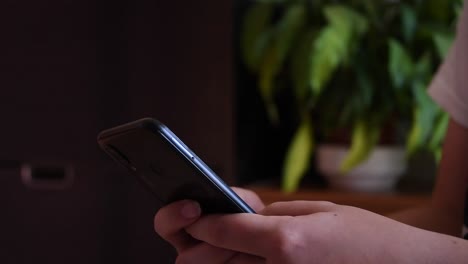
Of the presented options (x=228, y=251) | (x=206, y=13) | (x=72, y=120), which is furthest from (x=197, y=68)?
(x=228, y=251)

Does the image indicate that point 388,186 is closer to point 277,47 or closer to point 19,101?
point 277,47

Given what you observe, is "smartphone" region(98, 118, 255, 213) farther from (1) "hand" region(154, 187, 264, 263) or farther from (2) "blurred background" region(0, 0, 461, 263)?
(2) "blurred background" region(0, 0, 461, 263)

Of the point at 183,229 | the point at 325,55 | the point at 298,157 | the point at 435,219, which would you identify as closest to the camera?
the point at 183,229

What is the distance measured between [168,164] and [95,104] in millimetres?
782

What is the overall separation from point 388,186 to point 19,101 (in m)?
0.77

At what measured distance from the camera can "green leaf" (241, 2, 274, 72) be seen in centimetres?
115

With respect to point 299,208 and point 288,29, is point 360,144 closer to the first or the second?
point 288,29

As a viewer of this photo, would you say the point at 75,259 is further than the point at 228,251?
Yes

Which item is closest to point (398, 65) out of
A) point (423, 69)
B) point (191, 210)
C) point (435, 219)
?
point (423, 69)

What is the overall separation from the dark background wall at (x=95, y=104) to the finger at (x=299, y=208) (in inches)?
26.4

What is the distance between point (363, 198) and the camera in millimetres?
1122

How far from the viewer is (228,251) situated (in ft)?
1.58

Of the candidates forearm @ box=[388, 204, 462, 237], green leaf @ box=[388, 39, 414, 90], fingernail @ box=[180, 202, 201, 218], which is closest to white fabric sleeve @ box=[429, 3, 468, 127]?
forearm @ box=[388, 204, 462, 237]

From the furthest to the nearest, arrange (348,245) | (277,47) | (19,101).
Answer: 1. (19,101)
2. (277,47)
3. (348,245)
